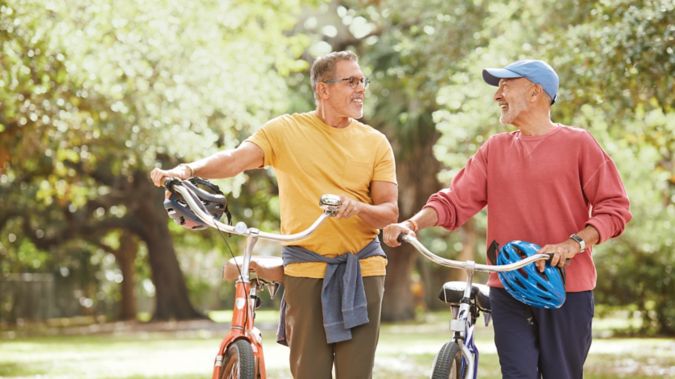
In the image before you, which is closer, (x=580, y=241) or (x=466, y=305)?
(x=580, y=241)

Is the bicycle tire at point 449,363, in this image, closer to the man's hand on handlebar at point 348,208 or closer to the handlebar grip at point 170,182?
the man's hand on handlebar at point 348,208

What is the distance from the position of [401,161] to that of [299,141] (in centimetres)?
2383

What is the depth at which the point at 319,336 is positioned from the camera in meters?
5.78

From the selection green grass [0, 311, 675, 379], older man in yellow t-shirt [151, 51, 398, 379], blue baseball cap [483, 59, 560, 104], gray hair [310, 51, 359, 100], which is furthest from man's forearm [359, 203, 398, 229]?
green grass [0, 311, 675, 379]

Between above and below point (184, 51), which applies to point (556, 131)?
below

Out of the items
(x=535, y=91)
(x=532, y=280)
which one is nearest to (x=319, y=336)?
(x=532, y=280)

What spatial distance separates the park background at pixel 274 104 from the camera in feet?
41.3

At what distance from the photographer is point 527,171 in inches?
215

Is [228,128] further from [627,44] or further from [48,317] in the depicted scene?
[48,317]

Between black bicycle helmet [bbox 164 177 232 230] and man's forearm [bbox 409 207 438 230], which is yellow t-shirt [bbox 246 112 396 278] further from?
black bicycle helmet [bbox 164 177 232 230]

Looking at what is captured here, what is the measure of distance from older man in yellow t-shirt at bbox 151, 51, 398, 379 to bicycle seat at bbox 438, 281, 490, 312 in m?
0.34

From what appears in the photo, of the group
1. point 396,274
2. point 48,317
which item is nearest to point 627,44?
point 396,274

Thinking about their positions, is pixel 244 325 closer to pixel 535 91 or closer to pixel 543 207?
pixel 543 207

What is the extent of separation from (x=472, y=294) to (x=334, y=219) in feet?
2.47
